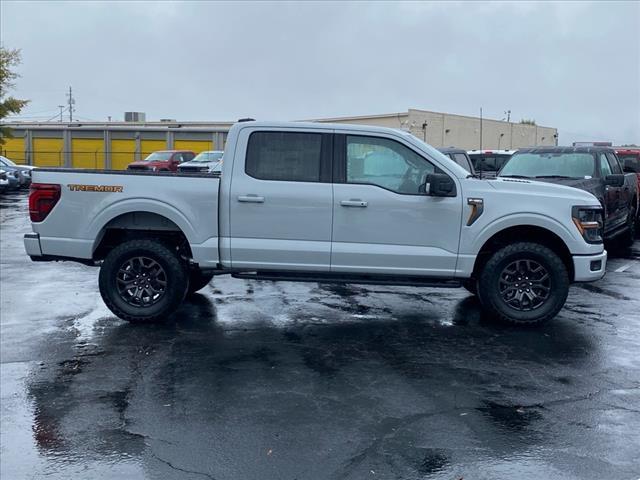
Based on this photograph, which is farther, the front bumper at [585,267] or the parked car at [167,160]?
the parked car at [167,160]

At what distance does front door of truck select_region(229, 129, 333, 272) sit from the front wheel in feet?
5.79

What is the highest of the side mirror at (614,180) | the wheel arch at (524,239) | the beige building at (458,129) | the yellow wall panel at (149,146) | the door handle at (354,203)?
the beige building at (458,129)

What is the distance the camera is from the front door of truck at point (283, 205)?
24.7 ft

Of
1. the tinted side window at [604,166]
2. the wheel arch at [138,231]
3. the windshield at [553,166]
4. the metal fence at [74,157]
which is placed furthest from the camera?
the metal fence at [74,157]

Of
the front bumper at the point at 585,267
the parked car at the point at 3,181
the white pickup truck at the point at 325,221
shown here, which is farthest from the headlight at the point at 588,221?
the parked car at the point at 3,181

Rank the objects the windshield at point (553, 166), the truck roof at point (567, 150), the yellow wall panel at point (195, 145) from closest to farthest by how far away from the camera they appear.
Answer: the windshield at point (553, 166) < the truck roof at point (567, 150) < the yellow wall panel at point (195, 145)

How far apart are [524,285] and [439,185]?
57.9 inches

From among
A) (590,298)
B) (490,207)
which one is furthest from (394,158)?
(590,298)

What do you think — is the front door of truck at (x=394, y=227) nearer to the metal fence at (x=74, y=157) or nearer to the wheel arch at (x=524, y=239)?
the wheel arch at (x=524, y=239)

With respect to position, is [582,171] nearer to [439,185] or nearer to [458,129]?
[439,185]

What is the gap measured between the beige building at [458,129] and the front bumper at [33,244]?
39.1 m

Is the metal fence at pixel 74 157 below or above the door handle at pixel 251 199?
above

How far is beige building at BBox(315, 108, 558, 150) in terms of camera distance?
47062mm

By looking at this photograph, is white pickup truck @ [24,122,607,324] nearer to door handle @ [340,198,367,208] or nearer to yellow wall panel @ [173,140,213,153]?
door handle @ [340,198,367,208]
